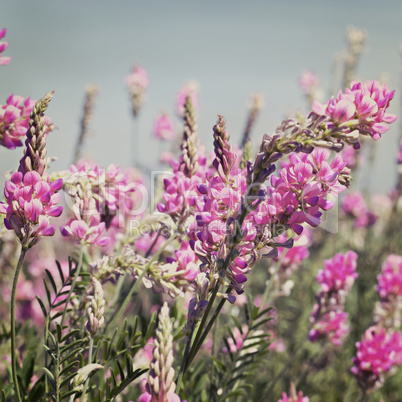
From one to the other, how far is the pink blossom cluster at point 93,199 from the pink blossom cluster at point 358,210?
4144 millimetres

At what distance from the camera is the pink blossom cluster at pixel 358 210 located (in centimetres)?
505

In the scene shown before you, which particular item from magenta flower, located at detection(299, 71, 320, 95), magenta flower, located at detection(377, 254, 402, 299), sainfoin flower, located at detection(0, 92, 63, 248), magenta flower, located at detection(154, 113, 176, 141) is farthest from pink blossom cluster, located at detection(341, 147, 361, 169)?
sainfoin flower, located at detection(0, 92, 63, 248)

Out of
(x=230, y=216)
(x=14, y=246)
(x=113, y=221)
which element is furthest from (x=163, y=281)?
(x=14, y=246)

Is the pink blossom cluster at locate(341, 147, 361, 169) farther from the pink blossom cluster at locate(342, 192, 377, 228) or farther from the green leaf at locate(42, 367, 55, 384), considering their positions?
the green leaf at locate(42, 367, 55, 384)

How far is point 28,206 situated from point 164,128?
15.4 feet

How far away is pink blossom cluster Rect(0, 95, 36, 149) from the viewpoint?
1281 mm

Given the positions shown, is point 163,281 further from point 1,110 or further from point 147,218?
point 1,110

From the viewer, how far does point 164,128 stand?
5570mm

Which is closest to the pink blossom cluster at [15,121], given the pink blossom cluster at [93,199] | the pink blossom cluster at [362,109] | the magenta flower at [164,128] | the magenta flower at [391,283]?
the pink blossom cluster at [93,199]

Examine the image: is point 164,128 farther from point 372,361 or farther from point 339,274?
point 372,361

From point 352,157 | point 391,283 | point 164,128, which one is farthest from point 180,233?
point 164,128

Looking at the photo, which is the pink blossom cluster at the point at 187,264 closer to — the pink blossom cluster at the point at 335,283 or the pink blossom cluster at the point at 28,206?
the pink blossom cluster at the point at 28,206

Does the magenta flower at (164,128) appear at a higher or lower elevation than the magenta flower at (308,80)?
lower

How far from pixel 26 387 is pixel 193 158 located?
2.79 ft
